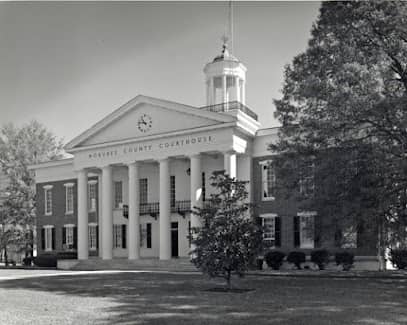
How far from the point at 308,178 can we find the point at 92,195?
27.8m

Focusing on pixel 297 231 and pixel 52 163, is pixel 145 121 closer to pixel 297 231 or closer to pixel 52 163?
pixel 52 163

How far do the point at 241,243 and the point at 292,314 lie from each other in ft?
19.6

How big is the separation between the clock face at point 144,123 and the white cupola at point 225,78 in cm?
506

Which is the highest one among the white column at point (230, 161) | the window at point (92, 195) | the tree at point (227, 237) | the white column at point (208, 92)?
the white column at point (208, 92)

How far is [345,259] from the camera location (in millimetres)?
31828

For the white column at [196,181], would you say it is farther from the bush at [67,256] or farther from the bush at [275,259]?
the bush at [67,256]

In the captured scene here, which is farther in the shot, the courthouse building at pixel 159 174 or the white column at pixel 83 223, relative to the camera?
the white column at pixel 83 223

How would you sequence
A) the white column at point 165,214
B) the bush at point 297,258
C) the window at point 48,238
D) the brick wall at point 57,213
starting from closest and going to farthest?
1. the bush at point 297,258
2. the white column at point 165,214
3. the brick wall at point 57,213
4. the window at point 48,238

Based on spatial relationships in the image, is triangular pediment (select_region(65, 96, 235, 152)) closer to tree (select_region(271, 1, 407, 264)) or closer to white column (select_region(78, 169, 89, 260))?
white column (select_region(78, 169, 89, 260))

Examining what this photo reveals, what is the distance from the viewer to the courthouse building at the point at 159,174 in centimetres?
3569

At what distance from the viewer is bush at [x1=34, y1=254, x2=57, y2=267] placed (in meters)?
41.5

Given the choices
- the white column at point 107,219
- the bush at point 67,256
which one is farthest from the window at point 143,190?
the bush at point 67,256

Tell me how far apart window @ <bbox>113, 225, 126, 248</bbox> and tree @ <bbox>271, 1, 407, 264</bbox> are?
24232 millimetres

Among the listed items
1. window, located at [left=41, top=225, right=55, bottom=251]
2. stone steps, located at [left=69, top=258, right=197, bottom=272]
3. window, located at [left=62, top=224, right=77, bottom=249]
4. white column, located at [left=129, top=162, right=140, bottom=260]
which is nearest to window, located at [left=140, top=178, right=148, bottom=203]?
white column, located at [left=129, top=162, right=140, bottom=260]
